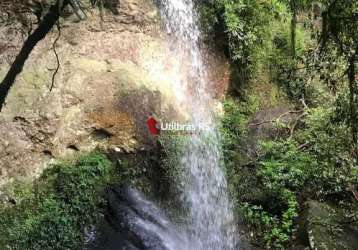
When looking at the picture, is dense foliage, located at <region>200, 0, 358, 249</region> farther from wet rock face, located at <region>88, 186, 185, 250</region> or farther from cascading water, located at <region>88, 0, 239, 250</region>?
wet rock face, located at <region>88, 186, 185, 250</region>

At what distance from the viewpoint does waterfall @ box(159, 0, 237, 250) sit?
8.15 metres

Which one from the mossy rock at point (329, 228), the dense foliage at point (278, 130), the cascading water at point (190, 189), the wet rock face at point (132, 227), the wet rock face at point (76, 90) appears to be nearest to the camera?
the wet rock face at point (132, 227)

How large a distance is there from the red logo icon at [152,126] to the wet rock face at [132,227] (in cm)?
125

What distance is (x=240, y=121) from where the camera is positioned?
31.8 feet

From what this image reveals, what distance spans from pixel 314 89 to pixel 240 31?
201 centimetres

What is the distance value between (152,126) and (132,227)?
215 centimetres

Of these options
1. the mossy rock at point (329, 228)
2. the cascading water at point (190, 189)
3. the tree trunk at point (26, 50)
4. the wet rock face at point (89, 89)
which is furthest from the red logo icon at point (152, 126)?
the tree trunk at point (26, 50)

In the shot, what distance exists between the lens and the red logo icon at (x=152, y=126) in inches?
331

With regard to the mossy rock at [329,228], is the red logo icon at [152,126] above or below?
above

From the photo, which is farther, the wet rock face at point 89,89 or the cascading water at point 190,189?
the wet rock face at point 89,89

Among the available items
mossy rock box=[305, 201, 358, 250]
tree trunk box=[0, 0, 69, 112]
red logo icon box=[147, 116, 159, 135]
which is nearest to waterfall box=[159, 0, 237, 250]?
red logo icon box=[147, 116, 159, 135]

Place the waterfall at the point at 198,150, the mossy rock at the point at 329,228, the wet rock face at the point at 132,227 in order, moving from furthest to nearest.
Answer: the waterfall at the point at 198,150
the mossy rock at the point at 329,228
the wet rock face at the point at 132,227
